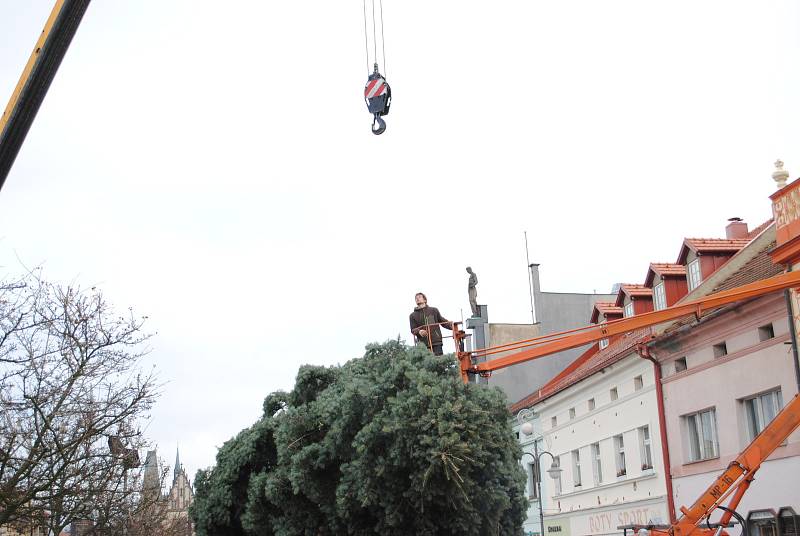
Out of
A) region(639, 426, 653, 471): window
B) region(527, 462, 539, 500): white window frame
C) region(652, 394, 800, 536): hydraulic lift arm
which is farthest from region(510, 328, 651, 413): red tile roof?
region(652, 394, 800, 536): hydraulic lift arm

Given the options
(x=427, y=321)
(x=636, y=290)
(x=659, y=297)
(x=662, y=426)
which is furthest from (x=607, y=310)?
(x=427, y=321)

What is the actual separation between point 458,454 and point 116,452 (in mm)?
12393

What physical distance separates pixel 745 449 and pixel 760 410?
4342 millimetres

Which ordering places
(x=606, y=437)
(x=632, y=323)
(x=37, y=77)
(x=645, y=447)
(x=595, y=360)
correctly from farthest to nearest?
(x=595, y=360) → (x=606, y=437) → (x=645, y=447) → (x=632, y=323) → (x=37, y=77)

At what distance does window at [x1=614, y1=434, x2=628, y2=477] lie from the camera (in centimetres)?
3191

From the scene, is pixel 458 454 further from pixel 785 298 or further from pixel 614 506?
pixel 614 506

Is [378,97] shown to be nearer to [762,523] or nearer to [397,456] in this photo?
[397,456]

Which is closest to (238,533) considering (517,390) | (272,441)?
(272,441)

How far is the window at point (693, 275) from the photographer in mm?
Result: 30634

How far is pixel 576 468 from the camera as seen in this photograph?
36031 mm

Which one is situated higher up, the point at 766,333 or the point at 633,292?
the point at 633,292

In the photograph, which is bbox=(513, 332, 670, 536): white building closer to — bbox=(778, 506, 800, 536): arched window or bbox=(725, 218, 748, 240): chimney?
bbox=(725, 218, 748, 240): chimney

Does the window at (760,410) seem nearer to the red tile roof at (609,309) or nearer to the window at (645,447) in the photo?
the window at (645,447)

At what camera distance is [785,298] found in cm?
2323
